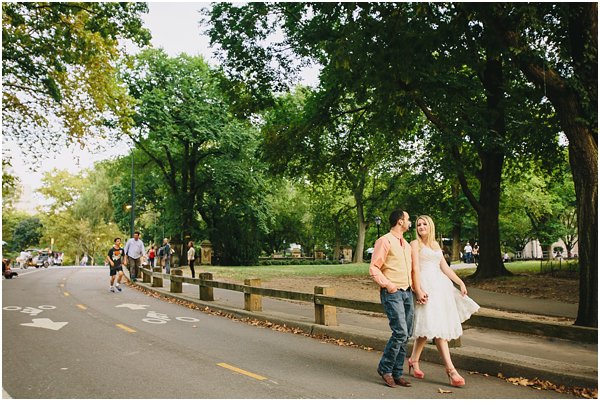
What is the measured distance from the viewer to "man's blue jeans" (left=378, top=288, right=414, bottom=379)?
18.5 feet

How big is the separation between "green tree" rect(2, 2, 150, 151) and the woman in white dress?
41.0ft

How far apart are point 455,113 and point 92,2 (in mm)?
12092

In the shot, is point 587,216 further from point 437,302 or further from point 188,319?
point 188,319

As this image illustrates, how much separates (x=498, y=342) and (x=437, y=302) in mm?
3699

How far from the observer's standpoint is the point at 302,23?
1762 centimetres

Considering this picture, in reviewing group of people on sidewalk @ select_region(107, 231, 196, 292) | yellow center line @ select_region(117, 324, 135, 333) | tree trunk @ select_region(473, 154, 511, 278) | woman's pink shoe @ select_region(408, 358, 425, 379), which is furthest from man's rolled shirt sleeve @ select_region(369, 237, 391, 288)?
tree trunk @ select_region(473, 154, 511, 278)

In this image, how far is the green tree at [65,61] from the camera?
1500cm

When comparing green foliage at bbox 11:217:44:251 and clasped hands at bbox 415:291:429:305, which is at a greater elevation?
green foliage at bbox 11:217:44:251

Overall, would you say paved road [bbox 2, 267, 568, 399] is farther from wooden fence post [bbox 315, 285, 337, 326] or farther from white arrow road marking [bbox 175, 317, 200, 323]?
wooden fence post [bbox 315, 285, 337, 326]

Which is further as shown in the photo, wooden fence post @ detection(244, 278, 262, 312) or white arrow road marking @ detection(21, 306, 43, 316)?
white arrow road marking @ detection(21, 306, 43, 316)

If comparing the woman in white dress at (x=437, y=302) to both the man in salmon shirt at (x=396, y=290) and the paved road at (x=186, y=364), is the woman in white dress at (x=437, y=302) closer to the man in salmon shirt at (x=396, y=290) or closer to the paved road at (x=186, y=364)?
the man in salmon shirt at (x=396, y=290)

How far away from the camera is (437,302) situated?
5793 mm

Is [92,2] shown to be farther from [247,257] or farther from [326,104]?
[247,257]

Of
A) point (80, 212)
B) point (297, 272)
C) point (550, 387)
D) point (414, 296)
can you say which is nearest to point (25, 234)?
point (80, 212)
